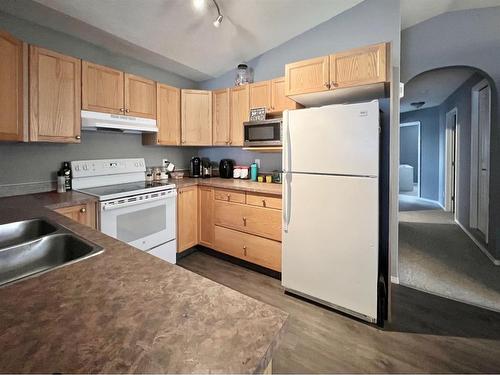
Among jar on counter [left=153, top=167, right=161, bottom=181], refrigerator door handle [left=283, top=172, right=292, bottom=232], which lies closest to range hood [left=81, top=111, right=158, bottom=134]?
jar on counter [left=153, top=167, right=161, bottom=181]

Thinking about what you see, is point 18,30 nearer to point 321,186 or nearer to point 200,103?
point 200,103

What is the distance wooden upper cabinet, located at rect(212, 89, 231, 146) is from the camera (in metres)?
3.30

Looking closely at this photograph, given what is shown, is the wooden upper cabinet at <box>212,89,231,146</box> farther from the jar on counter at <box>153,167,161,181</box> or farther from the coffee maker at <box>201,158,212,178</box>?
the jar on counter at <box>153,167,161,181</box>

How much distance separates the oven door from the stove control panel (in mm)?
648

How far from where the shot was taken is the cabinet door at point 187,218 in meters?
2.96

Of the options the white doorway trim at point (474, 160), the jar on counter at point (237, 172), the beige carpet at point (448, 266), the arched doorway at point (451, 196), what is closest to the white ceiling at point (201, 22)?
the jar on counter at point (237, 172)

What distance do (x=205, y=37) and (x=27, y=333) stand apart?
A: 3.01 metres

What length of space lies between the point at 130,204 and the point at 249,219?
3.95 ft

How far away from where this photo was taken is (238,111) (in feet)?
10.5

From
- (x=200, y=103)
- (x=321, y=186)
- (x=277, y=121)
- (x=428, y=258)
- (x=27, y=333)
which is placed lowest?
(x=428, y=258)

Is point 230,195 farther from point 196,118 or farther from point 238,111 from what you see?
point 196,118

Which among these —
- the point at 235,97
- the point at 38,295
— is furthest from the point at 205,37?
the point at 38,295

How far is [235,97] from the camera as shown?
3.21 m

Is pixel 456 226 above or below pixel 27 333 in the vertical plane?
below
